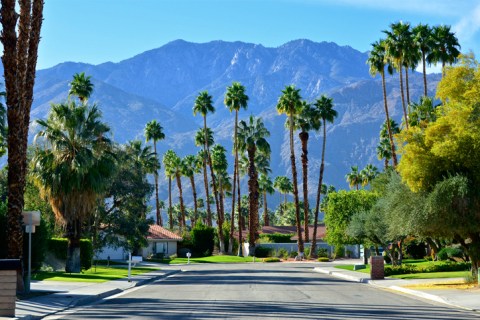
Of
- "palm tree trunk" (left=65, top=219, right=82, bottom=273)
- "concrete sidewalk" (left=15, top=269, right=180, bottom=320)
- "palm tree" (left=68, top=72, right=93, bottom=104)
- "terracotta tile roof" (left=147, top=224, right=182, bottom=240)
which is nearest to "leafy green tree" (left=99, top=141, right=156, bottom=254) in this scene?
"palm tree" (left=68, top=72, right=93, bottom=104)

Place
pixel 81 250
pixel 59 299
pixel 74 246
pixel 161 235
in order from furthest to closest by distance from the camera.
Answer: pixel 161 235 → pixel 81 250 → pixel 74 246 → pixel 59 299

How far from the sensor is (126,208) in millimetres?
61062

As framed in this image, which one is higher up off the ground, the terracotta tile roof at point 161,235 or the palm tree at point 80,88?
the palm tree at point 80,88

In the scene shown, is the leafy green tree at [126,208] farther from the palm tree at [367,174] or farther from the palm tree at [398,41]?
the palm tree at [367,174]

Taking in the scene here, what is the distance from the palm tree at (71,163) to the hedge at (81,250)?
5.96m

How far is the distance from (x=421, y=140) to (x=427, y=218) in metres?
3.43

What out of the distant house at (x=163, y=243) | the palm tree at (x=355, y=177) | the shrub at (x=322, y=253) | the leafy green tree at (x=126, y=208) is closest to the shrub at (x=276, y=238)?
the shrub at (x=322, y=253)

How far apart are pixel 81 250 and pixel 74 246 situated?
5.41m

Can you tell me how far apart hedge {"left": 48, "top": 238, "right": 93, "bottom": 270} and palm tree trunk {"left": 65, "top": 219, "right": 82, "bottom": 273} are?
4636 millimetres

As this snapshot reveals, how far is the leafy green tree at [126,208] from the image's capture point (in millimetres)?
57281

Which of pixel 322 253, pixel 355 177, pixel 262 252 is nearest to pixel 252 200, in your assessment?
pixel 262 252

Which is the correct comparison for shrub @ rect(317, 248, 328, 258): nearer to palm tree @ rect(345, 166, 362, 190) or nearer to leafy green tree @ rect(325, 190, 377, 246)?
leafy green tree @ rect(325, 190, 377, 246)

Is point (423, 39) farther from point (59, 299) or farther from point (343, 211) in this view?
point (59, 299)

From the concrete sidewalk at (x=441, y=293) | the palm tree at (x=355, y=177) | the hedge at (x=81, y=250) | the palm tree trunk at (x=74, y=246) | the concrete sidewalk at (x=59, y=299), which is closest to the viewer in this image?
the concrete sidewalk at (x=59, y=299)
